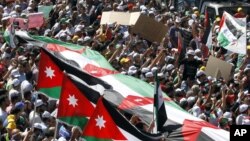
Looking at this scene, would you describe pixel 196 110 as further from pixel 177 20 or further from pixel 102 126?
pixel 177 20

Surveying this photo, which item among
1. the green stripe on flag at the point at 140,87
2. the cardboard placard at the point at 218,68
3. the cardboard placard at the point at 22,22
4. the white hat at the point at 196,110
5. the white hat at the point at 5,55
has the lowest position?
the cardboard placard at the point at 22,22

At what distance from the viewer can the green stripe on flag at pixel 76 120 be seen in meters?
14.2

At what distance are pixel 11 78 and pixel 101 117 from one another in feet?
16.9

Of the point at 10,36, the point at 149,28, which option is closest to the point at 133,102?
the point at 10,36

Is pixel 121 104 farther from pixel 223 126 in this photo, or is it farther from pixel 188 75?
pixel 188 75

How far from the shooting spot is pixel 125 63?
20.1 meters

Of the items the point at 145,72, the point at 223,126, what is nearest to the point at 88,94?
the point at 223,126

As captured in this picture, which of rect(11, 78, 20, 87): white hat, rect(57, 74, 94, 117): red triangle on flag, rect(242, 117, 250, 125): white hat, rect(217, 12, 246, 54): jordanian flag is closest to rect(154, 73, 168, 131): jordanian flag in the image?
rect(57, 74, 94, 117): red triangle on flag

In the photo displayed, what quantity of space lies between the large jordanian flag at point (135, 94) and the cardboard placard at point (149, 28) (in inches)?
147

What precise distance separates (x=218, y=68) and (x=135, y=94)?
586 centimetres

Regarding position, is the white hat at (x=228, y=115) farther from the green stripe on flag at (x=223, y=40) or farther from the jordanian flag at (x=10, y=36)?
the jordanian flag at (x=10, y=36)

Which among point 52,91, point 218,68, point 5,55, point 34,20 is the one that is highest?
point 52,91

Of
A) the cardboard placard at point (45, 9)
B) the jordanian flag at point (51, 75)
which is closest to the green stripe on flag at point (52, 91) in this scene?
the jordanian flag at point (51, 75)

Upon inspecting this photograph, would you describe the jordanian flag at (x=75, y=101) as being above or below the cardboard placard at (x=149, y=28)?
above
